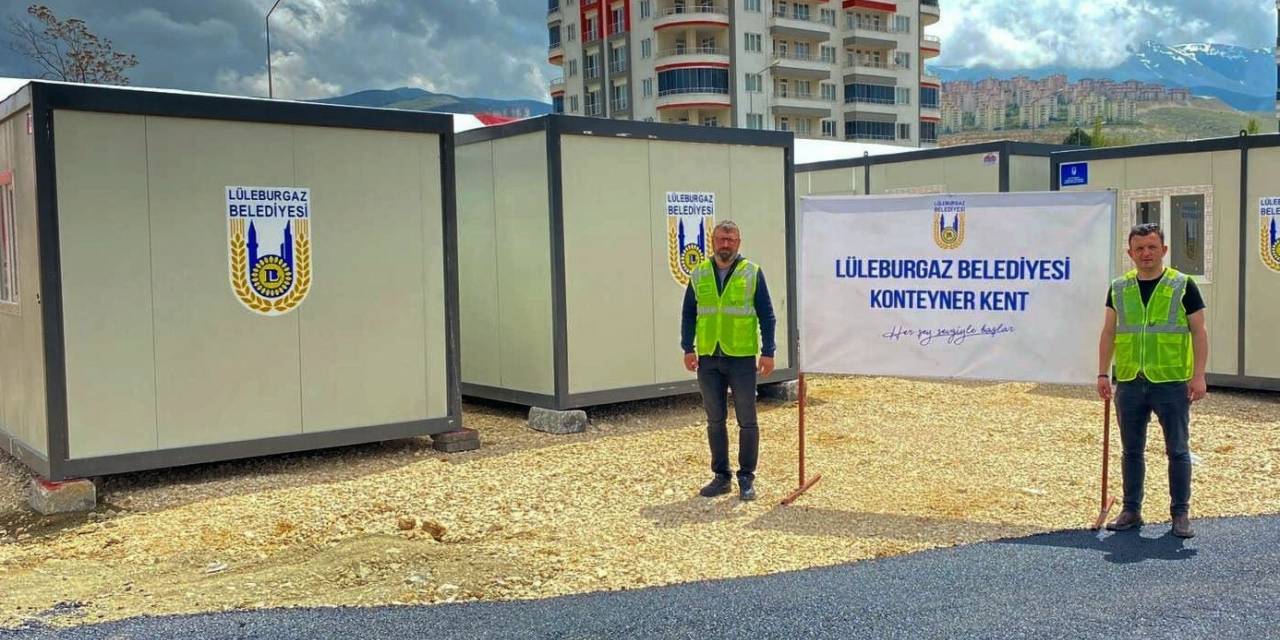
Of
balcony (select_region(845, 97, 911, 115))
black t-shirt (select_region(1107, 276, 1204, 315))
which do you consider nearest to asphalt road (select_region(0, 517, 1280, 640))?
black t-shirt (select_region(1107, 276, 1204, 315))

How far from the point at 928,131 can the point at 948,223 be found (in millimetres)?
82137

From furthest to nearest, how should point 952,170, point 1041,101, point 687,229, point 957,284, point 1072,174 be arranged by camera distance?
point 1041,101, point 952,170, point 1072,174, point 687,229, point 957,284

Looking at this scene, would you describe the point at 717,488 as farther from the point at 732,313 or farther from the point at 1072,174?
the point at 1072,174

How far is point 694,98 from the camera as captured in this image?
6938 centimetres

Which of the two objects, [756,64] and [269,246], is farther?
[756,64]

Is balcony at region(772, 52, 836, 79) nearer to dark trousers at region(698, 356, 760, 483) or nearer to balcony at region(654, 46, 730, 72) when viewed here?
balcony at region(654, 46, 730, 72)

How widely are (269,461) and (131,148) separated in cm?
247

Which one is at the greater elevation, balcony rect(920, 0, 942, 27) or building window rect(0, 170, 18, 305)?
balcony rect(920, 0, 942, 27)

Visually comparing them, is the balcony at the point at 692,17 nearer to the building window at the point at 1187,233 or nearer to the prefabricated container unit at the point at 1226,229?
the prefabricated container unit at the point at 1226,229

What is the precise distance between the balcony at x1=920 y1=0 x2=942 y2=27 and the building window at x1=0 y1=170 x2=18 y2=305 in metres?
82.8

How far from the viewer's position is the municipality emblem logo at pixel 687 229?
10336 mm

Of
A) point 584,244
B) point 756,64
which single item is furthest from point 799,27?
point 584,244

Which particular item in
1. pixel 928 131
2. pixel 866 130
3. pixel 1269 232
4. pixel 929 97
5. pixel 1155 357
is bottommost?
pixel 1155 357

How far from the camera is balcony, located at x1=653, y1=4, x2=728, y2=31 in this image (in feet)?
228
